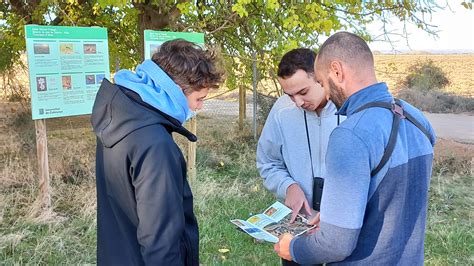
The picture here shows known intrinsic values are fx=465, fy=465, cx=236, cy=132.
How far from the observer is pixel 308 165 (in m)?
2.54

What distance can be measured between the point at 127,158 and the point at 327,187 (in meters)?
0.70

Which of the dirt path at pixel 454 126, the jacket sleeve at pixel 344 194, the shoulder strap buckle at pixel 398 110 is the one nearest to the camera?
the jacket sleeve at pixel 344 194

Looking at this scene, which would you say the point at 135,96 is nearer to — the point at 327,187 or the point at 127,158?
the point at 127,158

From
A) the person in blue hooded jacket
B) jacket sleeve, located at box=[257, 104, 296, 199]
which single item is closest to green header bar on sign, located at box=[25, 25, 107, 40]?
jacket sleeve, located at box=[257, 104, 296, 199]

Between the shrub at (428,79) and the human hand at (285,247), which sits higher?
the shrub at (428,79)

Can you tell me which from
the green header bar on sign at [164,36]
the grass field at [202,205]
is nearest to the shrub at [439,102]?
the grass field at [202,205]

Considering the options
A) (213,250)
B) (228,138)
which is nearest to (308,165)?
(213,250)

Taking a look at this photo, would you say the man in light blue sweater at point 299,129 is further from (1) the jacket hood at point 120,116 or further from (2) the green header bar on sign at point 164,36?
(2) the green header bar on sign at point 164,36

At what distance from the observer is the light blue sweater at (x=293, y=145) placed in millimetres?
2527

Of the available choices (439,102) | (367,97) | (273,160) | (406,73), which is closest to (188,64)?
(367,97)

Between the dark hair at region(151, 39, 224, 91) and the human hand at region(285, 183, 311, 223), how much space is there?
3.06 ft

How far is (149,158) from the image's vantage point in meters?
1.59

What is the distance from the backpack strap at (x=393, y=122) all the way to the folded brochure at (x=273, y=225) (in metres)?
0.84

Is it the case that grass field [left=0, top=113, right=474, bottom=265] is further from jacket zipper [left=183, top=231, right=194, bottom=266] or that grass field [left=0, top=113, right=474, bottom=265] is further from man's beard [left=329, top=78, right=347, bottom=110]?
man's beard [left=329, top=78, right=347, bottom=110]
